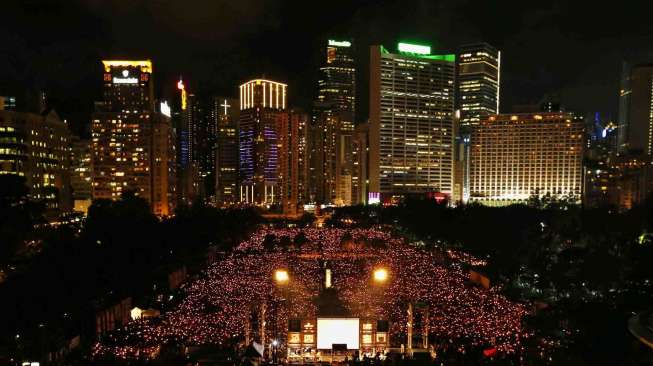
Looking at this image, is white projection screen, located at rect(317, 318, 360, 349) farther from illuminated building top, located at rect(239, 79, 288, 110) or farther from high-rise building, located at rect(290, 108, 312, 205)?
illuminated building top, located at rect(239, 79, 288, 110)

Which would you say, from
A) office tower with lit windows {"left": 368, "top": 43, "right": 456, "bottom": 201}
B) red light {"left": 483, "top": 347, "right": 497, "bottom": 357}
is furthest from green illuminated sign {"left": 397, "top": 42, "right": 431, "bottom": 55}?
red light {"left": 483, "top": 347, "right": 497, "bottom": 357}

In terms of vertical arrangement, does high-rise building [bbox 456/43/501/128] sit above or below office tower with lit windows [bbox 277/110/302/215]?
above

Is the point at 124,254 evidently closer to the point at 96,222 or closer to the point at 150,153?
the point at 96,222

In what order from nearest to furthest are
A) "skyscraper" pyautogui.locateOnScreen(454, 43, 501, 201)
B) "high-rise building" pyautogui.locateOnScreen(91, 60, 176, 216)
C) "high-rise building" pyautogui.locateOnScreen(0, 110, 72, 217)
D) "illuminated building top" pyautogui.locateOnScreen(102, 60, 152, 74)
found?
1. "high-rise building" pyautogui.locateOnScreen(0, 110, 72, 217)
2. "high-rise building" pyautogui.locateOnScreen(91, 60, 176, 216)
3. "illuminated building top" pyautogui.locateOnScreen(102, 60, 152, 74)
4. "skyscraper" pyautogui.locateOnScreen(454, 43, 501, 201)

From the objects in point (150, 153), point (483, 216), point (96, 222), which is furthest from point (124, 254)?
point (150, 153)

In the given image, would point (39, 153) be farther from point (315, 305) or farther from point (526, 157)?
point (526, 157)

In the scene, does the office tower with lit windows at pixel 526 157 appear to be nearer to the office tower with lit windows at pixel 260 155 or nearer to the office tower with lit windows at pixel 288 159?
the office tower with lit windows at pixel 288 159
